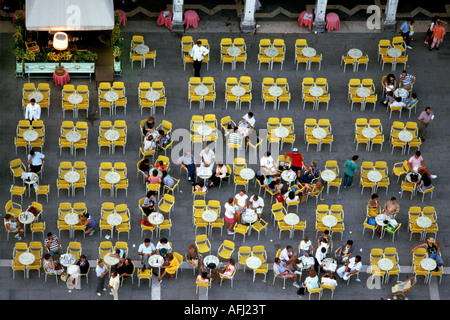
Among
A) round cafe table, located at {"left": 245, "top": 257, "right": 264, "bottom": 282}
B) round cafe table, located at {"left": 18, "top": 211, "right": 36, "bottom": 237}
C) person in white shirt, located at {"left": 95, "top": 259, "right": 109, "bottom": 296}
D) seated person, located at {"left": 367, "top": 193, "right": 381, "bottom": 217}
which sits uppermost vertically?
seated person, located at {"left": 367, "top": 193, "right": 381, "bottom": 217}

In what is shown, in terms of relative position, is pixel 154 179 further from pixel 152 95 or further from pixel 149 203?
pixel 152 95

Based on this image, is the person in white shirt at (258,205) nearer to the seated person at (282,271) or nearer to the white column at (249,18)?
the seated person at (282,271)

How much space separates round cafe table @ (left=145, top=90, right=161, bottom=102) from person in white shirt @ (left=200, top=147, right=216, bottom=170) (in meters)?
3.23

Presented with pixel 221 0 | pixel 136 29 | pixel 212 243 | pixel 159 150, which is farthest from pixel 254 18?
pixel 212 243

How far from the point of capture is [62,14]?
3738cm

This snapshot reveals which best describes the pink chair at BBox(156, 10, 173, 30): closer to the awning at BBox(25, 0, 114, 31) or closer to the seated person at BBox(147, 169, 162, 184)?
the awning at BBox(25, 0, 114, 31)

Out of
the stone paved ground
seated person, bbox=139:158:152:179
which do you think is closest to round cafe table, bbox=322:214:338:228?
the stone paved ground

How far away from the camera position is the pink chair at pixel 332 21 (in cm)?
4116

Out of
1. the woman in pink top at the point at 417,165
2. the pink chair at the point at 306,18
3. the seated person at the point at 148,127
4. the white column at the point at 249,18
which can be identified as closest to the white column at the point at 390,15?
the pink chair at the point at 306,18

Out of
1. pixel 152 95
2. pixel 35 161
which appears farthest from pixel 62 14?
pixel 35 161

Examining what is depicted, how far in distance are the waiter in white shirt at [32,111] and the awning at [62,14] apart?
9.60 feet

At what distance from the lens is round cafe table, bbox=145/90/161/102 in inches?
1467

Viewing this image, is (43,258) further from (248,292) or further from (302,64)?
(302,64)

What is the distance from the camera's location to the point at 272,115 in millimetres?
37969
